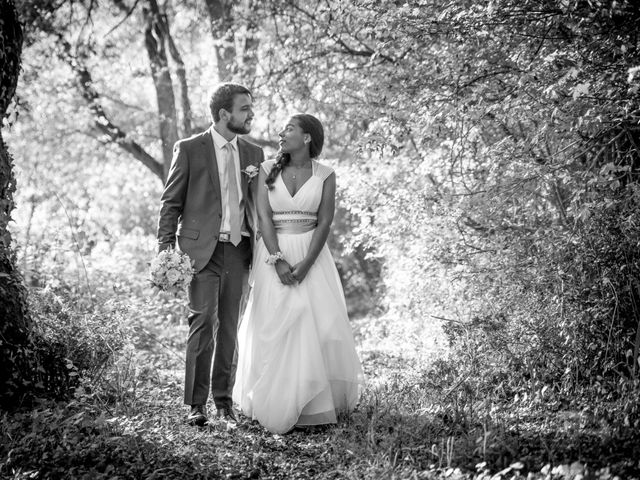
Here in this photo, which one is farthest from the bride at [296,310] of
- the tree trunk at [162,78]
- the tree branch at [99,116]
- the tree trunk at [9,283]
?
the tree branch at [99,116]

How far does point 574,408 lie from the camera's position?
15.6ft

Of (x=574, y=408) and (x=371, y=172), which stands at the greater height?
(x=371, y=172)

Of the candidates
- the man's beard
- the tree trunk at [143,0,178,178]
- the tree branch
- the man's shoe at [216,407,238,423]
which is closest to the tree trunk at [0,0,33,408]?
the man's shoe at [216,407,238,423]

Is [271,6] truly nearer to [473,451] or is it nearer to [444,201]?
[444,201]

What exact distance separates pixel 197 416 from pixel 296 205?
1.71 meters

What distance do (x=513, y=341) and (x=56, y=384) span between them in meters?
3.44

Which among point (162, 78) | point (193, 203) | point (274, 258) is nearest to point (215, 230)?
point (193, 203)

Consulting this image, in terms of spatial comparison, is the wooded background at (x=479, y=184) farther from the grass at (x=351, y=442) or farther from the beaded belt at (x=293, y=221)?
the beaded belt at (x=293, y=221)

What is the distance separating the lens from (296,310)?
5.38 metres

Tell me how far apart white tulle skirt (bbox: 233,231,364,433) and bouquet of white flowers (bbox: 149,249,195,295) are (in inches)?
25.8

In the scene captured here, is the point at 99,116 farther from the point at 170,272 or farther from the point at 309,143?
the point at 170,272

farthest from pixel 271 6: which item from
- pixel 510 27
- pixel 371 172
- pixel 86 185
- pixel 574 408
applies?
pixel 86 185

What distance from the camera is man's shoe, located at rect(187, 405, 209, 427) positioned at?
17.0 feet

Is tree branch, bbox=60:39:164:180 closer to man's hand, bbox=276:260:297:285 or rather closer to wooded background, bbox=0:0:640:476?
wooded background, bbox=0:0:640:476
